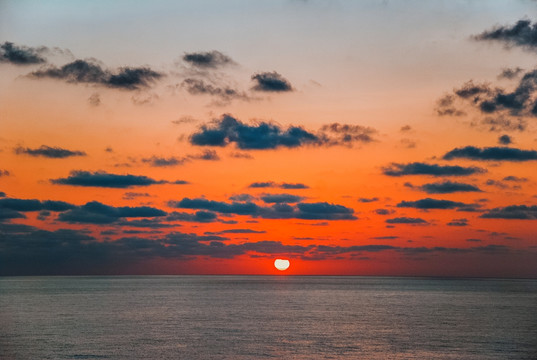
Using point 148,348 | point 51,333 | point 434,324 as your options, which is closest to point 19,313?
point 51,333

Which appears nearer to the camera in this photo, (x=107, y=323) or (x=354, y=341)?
(x=354, y=341)

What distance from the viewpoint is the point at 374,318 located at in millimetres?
131000

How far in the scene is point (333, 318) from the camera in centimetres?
12850

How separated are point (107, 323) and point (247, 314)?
120 ft

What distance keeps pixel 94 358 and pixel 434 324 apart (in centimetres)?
7173

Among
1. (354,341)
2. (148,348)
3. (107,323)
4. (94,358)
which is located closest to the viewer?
(94,358)

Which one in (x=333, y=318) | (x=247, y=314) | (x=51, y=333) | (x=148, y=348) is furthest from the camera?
(x=247, y=314)

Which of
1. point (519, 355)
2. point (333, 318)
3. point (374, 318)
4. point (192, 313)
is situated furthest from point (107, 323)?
point (519, 355)

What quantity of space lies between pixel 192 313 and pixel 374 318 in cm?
4362

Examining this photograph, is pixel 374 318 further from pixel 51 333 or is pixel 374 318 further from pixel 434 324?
pixel 51 333

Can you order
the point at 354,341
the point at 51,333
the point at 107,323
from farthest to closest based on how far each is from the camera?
the point at 107,323
the point at 51,333
the point at 354,341

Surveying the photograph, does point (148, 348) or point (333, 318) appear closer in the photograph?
point (148, 348)

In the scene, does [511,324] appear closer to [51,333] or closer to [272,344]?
[272,344]

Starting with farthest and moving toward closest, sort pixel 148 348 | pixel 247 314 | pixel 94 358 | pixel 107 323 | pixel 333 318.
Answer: pixel 247 314, pixel 333 318, pixel 107 323, pixel 148 348, pixel 94 358
